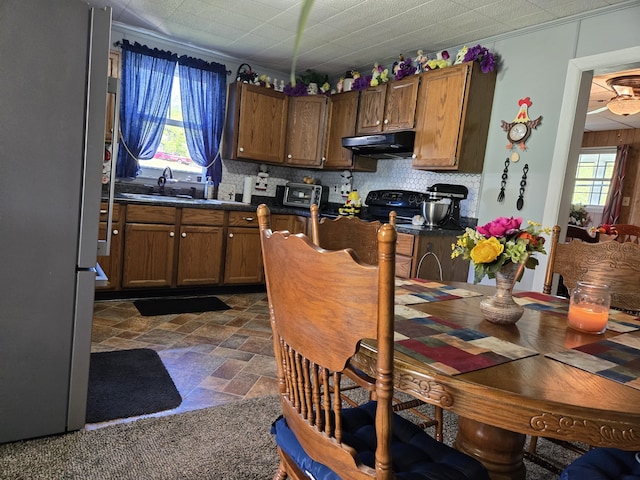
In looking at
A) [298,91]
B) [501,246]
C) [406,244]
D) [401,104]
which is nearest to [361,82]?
[401,104]

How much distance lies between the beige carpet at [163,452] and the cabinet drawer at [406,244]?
160cm

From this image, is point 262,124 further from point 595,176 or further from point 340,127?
point 595,176

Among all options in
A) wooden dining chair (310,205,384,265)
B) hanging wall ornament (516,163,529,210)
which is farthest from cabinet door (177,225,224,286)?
hanging wall ornament (516,163,529,210)

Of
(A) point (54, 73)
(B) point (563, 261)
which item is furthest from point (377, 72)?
(A) point (54, 73)

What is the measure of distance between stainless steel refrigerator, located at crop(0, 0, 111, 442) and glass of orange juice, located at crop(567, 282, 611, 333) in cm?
179

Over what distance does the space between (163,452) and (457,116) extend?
10.3ft

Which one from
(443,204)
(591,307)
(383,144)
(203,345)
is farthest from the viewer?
(383,144)

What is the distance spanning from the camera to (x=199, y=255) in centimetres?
421

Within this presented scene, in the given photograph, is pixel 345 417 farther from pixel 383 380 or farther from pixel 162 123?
pixel 162 123

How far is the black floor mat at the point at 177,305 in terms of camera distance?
3.67 m

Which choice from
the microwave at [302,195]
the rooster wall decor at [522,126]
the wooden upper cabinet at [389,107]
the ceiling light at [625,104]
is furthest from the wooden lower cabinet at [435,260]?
the ceiling light at [625,104]

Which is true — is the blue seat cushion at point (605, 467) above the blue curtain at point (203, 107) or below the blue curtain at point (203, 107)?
below

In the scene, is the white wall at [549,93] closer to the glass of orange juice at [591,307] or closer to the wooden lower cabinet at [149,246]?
the glass of orange juice at [591,307]

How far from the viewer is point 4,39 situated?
155 cm
